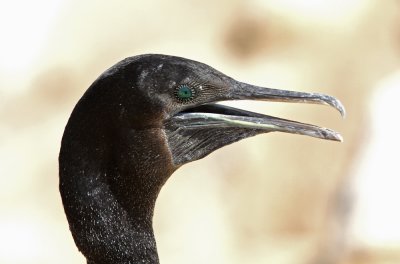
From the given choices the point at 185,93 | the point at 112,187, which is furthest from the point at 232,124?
the point at 112,187

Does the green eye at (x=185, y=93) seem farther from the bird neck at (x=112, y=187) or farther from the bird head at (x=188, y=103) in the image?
the bird neck at (x=112, y=187)

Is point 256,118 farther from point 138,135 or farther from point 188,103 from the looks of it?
point 138,135

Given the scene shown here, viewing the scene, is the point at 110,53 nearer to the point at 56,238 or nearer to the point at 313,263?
the point at 56,238

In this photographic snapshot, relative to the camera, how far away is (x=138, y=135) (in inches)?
121

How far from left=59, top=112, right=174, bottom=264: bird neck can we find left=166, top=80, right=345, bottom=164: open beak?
2.8 inches

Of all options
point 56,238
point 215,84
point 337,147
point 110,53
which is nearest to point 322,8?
point 337,147

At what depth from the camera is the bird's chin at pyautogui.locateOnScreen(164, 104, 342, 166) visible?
314 cm

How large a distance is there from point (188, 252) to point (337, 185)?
58.8 inches

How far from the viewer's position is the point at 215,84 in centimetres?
318

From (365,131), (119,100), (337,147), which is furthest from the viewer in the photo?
(337,147)

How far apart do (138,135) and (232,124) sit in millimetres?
323

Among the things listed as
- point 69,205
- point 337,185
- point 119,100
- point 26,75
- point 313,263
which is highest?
point 26,75

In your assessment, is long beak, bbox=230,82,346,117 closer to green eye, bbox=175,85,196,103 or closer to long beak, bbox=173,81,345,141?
long beak, bbox=173,81,345,141

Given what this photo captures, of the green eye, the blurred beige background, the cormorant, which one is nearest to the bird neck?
the cormorant
